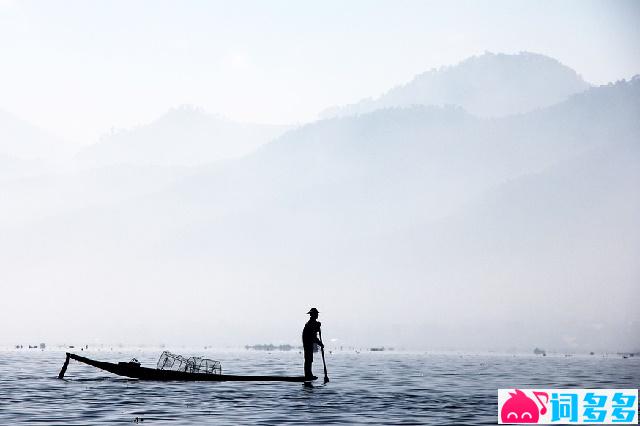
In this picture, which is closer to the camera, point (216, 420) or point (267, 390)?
point (216, 420)

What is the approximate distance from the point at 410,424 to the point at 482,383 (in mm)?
30595

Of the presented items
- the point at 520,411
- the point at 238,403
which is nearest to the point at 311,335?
the point at 238,403

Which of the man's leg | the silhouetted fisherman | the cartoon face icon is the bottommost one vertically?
the cartoon face icon

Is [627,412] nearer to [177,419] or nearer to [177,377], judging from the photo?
[177,419]

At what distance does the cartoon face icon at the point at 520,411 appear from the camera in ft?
118

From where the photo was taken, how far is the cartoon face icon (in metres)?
36.0

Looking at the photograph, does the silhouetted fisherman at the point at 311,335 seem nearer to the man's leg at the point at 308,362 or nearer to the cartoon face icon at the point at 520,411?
the man's leg at the point at 308,362

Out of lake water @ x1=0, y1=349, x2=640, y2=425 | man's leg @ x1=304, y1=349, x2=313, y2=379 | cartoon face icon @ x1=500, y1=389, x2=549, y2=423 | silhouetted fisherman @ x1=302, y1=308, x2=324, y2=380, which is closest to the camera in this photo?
cartoon face icon @ x1=500, y1=389, x2=549, y2=423

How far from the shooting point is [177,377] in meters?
55.4

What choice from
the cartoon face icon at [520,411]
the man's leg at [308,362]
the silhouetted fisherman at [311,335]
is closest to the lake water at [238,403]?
the cartoon face icon at [520,411]

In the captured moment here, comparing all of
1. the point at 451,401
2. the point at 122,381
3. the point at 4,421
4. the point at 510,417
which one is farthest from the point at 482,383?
the point at 4,421

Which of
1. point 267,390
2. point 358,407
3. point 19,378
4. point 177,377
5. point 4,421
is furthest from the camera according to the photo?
point 19,378

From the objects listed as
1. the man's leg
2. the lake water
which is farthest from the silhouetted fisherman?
the lake water

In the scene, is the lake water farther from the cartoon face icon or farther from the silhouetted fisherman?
the silhouetted fisherman
